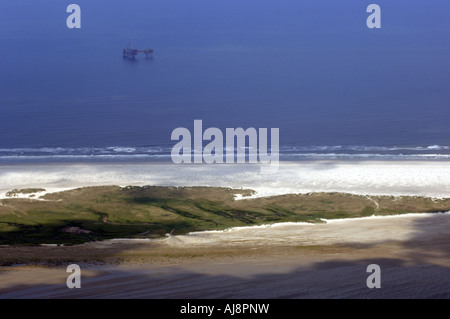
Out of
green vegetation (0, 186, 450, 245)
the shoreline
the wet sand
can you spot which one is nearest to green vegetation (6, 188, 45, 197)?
the shoreline

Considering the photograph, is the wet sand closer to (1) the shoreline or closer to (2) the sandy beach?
(2) the sandy beach

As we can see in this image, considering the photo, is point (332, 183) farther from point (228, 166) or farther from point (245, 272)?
point (245, 272)

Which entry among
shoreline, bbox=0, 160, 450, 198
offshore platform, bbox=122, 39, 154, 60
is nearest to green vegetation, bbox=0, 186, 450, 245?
shoreline, bbox=0, 160, 450, 198

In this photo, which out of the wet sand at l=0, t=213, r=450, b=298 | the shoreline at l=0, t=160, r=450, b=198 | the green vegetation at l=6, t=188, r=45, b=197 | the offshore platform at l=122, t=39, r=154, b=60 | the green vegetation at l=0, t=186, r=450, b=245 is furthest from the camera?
the offshore platform at l=122, t=39, r=154, b=60

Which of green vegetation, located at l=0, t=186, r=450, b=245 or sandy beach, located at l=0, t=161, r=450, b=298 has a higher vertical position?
green vegetation, located at l=0, t=186, r=450, b=245

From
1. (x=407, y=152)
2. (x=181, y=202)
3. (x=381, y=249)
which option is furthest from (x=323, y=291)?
(x=407, y=152)

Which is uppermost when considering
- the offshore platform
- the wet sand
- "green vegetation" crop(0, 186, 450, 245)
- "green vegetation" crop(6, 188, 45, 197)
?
the offshore platform

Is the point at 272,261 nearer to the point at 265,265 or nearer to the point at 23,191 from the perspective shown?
the point at 265,265

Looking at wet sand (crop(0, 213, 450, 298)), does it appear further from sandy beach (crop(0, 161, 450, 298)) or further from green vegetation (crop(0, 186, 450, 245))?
green vegetation (crop(0, 186, 450, 245))

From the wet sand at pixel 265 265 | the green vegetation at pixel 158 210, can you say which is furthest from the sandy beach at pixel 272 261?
the green vegetation at pixel 158 210

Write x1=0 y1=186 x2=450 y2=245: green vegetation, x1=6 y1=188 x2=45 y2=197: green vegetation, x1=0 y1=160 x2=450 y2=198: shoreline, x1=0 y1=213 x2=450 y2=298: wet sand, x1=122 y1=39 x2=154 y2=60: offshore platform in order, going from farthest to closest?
x1=122 y1=39 x2=154 y2=60: offshore platform → x1=0 y1=160 x2=450 y2=198: shoreline → x1=6 y1=188 x2=45 y2=197: green vegetation → x1=0 y1=186 x2=450 y2=245: green vegetation → x1=0 y1=213 x2=450 y2=298: wet sand

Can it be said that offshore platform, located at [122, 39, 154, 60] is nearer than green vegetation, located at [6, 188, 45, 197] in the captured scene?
No
